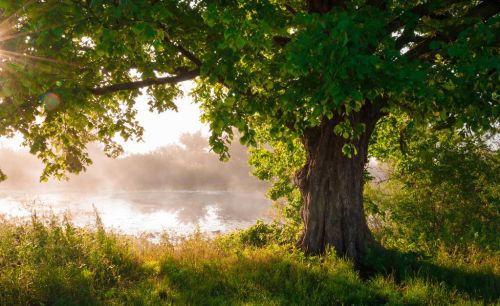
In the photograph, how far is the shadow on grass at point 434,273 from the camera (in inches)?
283

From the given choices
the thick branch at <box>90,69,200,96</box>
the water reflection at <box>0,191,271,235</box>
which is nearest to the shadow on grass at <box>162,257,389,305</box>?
the thick branch at <box>90,69,200,96</box>

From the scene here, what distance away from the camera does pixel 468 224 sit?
1176 centimetres

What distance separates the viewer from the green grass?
6.59m

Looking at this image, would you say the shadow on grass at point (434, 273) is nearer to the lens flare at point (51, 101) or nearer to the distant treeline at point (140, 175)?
the lens flare at point (51, 101)

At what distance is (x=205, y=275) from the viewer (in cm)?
771

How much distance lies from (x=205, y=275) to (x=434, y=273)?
4.73 metres

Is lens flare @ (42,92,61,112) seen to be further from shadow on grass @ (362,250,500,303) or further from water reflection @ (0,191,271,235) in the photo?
water reflection @ (0,191,271,235)

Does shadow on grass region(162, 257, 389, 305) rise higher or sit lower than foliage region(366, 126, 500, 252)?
lower

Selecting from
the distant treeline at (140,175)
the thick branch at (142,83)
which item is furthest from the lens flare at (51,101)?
the distant treeline at (140,175)

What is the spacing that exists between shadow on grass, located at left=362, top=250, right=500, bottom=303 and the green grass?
22 mm

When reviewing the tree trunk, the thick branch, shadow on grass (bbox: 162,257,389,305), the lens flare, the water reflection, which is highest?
the thick branch

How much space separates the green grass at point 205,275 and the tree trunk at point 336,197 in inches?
23.9

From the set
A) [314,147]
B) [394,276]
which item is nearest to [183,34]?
[314,147]

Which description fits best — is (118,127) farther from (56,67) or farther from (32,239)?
(56,67)
